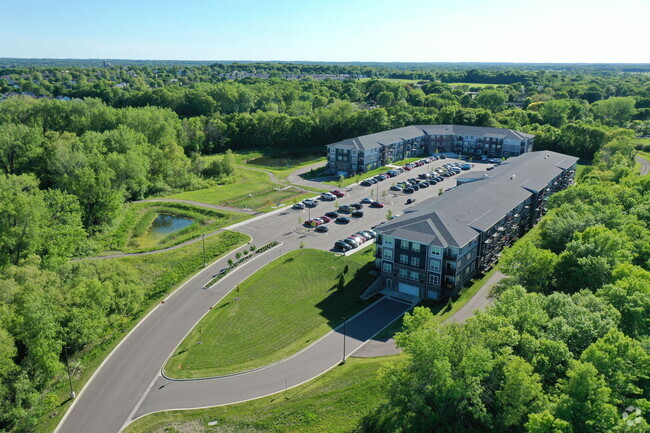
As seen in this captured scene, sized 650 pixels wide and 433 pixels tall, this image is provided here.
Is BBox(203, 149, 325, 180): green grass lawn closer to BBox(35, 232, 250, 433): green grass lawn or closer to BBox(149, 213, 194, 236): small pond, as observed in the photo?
Result: BBox(149, 213, 194, 236): small pond

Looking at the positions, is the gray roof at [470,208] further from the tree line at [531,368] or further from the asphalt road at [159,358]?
the tree line at [531,368]

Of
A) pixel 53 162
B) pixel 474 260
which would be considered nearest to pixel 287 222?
pixel 474 260

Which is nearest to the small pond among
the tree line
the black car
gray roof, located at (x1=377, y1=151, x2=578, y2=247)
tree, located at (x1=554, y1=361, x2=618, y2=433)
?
the black car

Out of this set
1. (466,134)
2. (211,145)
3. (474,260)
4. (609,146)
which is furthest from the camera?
(211,145)

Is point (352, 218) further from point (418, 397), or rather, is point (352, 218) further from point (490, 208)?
point (418, 397)

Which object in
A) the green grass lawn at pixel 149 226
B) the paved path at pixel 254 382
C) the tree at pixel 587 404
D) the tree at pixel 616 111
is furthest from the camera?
the tree at pixel 616 111

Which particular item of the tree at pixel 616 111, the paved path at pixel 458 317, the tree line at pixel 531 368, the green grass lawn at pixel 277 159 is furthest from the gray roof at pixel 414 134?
the tree line at pixel 531 368

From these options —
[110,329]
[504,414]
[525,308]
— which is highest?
[525,308]
